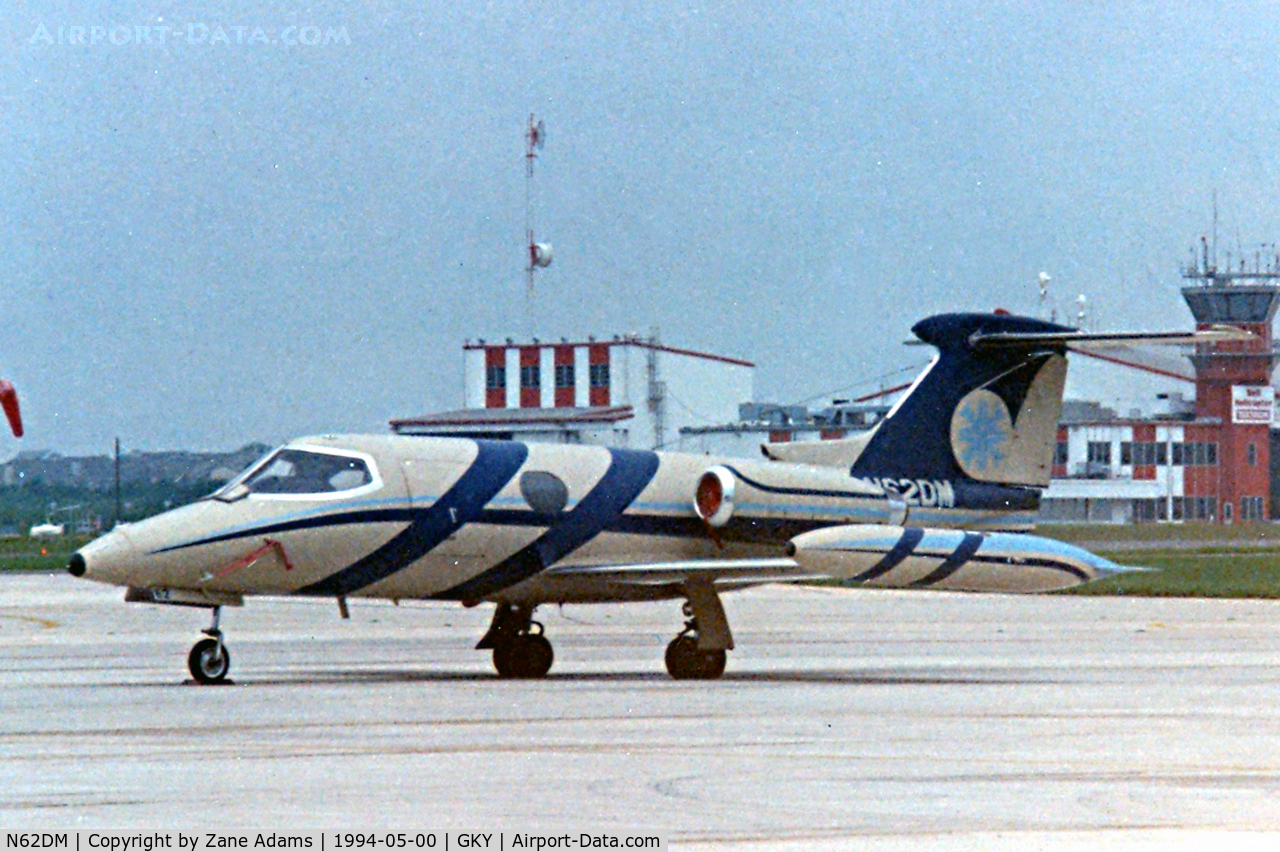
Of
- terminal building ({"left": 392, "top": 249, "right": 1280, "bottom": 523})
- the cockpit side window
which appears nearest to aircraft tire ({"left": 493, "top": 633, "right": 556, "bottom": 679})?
the cockpit side window

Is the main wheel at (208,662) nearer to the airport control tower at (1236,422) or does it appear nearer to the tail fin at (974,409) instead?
the tail fin at (974,409)

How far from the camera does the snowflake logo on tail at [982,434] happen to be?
90.6 feet

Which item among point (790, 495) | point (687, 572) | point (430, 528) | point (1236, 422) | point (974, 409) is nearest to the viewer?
point (430, 528)

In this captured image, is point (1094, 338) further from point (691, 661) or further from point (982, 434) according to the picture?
point (691, 661)

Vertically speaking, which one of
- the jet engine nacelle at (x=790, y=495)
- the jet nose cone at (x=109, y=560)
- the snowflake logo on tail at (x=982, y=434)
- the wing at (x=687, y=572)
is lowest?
the wing at (x=687, y=572)

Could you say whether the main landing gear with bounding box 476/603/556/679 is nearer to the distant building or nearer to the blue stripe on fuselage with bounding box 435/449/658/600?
the blue stripe on fuselage with bounding box 435/449/658/600

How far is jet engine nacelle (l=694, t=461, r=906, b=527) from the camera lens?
988 inches

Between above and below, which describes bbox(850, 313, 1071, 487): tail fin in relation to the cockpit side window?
above

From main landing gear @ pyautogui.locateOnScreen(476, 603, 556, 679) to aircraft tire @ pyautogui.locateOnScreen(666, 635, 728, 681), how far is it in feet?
5.04

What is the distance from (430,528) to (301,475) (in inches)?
60.3

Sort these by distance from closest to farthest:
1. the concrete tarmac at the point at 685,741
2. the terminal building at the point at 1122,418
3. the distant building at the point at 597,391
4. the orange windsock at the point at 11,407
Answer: the concrete tarmac at the point at 685,741
the orange windsock at the point at 11,407
the distant building at the point at 597,391
the terminal building at the point at 1122,418

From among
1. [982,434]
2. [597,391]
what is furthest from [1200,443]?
[982,434]

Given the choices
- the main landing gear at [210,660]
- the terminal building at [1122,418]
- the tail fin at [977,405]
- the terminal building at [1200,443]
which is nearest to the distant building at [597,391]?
the terminal building at [1122,418]

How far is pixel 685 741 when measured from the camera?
16062 millimetres
